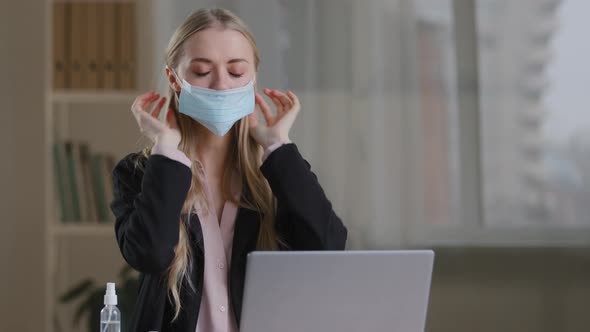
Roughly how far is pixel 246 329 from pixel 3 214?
2.61 meters

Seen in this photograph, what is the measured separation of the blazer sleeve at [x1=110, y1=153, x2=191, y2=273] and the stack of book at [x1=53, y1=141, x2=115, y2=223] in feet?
6.19

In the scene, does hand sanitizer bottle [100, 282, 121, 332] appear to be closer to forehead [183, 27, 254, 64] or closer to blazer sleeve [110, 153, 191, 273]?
blazer sleeve [110, 153, 191, 273]

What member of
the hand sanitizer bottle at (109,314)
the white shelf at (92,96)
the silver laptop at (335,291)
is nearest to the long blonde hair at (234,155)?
the hand sanitizer bottle at (109,314)

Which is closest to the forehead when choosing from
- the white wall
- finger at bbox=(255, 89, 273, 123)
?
finger at bbox=(255, 89, 273, 123)

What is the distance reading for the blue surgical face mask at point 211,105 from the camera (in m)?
1.76

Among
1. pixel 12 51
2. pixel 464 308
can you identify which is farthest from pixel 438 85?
pixel 12 51

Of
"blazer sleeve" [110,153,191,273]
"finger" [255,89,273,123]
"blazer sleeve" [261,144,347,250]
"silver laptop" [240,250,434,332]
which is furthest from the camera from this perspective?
"finger" [255,89,273,123]

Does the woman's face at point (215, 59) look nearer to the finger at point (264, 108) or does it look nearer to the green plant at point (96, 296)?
the finger at point (264, 108)

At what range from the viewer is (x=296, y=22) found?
12.1ft

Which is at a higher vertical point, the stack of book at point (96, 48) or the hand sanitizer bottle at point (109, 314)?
the stack of book at point (96, 48)

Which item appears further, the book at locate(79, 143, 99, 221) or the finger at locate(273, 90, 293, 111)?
the book at locate(79, 143, 99, 221)

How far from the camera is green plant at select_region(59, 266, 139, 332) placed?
11.6ft

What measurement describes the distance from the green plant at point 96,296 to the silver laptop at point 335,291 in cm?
218

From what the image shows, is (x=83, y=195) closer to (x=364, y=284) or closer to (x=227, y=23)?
(x=227, y=23)
